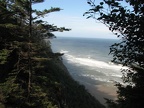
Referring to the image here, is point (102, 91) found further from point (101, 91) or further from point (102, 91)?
point (101, 91)

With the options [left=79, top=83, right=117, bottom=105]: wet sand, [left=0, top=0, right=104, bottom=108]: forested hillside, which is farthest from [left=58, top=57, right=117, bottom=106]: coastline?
[left=0, top=0, right=104, bottom=108]: forested hillside

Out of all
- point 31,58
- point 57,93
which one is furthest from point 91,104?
point 31,58

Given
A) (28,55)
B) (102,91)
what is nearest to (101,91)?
(102,91)

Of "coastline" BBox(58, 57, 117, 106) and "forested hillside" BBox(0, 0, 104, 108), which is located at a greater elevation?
"forested hillside" BBox(0, 0, 104, 108)

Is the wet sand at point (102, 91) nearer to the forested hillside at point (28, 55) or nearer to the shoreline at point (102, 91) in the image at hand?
the shoreline at point (102, 91)

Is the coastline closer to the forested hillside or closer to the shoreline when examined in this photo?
the shoreline

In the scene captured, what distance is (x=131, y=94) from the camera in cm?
644

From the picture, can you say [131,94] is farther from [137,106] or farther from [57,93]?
[57,93]

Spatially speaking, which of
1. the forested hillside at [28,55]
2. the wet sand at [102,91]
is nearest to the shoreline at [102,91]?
the wet sand at [102,91]

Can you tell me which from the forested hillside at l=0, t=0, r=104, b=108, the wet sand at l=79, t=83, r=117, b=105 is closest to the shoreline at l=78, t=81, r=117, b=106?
the wet sand at l=79, t=83, r=117, b=105

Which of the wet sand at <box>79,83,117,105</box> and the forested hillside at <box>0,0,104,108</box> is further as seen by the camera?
the wet sand at <box>79,83,117,105</box>

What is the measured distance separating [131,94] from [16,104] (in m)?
10.5

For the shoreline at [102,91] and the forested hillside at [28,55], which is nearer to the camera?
the forested hillside at [28,55]

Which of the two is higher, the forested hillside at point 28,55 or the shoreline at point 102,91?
the forested hillside at point 28,55
